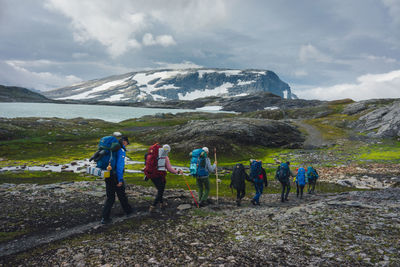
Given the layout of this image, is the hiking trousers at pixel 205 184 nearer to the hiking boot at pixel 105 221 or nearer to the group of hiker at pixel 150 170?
the group of hiker at pixel 150 170

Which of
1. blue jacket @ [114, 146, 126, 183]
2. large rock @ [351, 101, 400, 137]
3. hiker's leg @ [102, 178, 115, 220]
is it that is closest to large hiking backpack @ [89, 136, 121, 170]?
blue jacket @ [114, 146, 126, 183]

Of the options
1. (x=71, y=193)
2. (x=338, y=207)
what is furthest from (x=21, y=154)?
(x=338, y=207)

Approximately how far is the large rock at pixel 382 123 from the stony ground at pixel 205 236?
78.3m

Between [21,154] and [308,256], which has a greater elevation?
[308,256]

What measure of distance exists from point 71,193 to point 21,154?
54.0 meters

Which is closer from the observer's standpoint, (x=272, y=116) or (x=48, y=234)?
(x=48, y=234)

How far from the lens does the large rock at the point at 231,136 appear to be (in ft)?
192

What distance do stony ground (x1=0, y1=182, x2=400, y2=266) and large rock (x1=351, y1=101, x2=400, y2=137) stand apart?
257 ft

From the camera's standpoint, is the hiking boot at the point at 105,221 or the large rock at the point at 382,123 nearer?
the hiking boot at the point at 105,221

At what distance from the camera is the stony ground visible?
790 cm

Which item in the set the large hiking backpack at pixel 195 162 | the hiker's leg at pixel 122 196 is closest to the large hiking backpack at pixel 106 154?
the hiker's leg at pixel 122 196

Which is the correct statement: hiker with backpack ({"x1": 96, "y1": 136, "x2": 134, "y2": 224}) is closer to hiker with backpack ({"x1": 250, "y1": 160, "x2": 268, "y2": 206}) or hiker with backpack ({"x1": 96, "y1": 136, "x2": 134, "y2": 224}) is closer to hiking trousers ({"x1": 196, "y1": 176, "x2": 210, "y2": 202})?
hiking trousers ({"x1": 196, "y1": 176, "x2": 210, "y2": 202})

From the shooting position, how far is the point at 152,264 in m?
7.61

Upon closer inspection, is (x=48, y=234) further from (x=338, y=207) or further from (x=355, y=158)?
(x=355, y=158)
